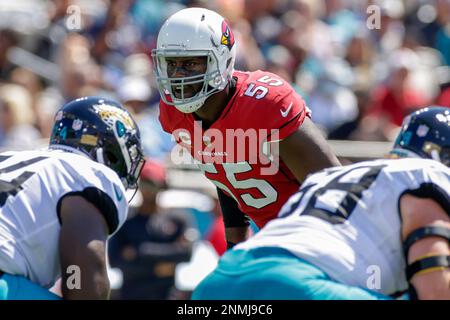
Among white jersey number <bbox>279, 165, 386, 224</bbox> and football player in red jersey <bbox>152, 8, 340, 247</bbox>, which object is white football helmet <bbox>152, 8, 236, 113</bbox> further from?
white jersey number <bbox>279, 165, 386, 224</bbox>

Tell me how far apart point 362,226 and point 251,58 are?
22.1 ft

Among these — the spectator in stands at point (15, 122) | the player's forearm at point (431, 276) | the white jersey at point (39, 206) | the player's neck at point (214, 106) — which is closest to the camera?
the player's forearm at point (431, 276)

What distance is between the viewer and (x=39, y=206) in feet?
14.3

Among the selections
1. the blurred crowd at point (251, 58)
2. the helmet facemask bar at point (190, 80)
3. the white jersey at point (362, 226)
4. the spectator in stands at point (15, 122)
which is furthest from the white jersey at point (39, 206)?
the spectator in stands at point (15, 122)

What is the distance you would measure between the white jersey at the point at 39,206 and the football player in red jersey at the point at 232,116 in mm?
1026

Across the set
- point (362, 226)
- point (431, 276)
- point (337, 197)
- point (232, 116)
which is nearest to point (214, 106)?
point (232, 116)

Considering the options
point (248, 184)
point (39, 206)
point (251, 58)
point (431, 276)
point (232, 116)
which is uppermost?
point (232, 116)

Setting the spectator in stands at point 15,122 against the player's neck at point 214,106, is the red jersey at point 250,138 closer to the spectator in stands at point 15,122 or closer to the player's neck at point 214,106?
the player's neck at point 214,106

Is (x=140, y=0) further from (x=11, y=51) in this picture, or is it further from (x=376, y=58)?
(x=376, y=58)

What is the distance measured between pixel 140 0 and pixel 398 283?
8.25m

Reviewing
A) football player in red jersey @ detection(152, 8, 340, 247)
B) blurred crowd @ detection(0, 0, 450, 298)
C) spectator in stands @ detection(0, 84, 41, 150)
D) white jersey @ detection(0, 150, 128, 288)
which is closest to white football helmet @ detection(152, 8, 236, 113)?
football player in red jersey @ detection(152, 8, 340, 247)

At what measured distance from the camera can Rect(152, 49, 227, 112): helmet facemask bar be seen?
5379 mm

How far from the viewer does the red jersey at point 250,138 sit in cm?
534

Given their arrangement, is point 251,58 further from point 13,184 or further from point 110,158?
point 13,184
